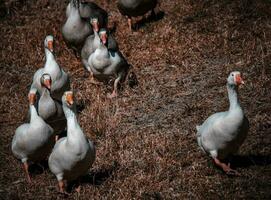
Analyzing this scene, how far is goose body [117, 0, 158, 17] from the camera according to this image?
11352 millimetres

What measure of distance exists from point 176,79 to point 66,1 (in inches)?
165

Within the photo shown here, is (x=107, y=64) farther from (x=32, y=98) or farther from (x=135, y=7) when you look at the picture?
(x=135, y=7)

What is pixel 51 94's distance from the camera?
28.0 ft

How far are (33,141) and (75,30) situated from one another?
12.0 ft

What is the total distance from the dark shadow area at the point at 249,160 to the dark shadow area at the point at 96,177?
124 cm

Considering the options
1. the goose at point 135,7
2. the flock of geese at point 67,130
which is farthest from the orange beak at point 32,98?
the goose at point 135,7

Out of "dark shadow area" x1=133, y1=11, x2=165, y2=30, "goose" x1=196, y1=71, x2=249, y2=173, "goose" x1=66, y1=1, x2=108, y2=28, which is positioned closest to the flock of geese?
"goose" x1=196, y1=71, x2=249, y2=173

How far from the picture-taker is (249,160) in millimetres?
7203

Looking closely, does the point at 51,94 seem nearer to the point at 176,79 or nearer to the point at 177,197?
the point at 176,79

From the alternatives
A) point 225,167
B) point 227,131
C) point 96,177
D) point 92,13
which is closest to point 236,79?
point 227,131

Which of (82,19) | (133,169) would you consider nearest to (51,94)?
(133,169)

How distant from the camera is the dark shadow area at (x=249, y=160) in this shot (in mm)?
7090

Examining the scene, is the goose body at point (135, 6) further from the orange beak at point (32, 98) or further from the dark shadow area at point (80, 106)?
the orange beak at point (32, 98)

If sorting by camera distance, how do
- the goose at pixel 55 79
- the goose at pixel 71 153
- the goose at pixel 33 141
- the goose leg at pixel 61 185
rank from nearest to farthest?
the goose at pixel 71 153, the goose leg at pixel 61 185, the goose at pixel 33 141, the goose at pixel 55 79
